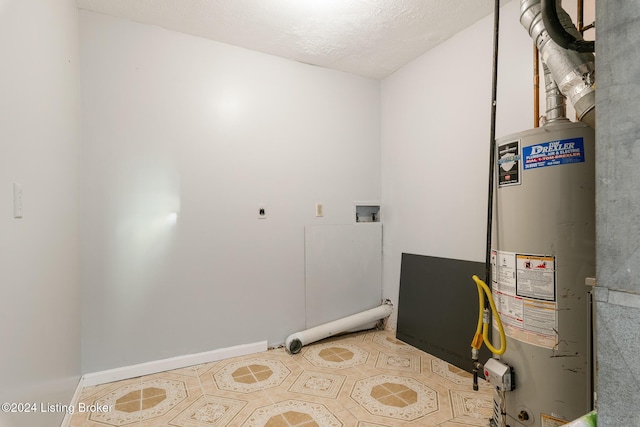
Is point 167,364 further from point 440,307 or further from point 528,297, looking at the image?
point 528,297

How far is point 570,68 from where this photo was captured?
1204 millimetres

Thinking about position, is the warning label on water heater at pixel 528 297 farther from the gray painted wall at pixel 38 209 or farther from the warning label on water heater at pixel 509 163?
the gray painted wall at pixel 38 209

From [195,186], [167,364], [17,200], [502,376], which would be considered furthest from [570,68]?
[167,364]

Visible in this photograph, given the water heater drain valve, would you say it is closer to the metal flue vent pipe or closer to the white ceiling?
the metal flue vent pipe

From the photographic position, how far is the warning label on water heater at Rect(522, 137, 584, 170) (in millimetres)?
1235

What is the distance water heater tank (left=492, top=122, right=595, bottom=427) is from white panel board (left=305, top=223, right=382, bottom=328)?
169 cm

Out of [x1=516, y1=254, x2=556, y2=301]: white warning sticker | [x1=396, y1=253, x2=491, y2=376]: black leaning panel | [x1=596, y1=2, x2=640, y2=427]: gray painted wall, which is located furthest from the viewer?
[x1=396, y1=253, x2=491, y2=376]: black leaning panel

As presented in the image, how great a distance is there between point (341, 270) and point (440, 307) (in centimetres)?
94

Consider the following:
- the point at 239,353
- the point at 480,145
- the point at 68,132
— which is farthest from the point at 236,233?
the point at 480,145

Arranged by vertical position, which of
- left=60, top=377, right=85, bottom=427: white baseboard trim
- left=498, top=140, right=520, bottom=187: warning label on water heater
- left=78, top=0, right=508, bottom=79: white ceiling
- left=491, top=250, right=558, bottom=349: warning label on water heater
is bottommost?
left=60, top=377, right=85, bottom=427: white baseboard trim

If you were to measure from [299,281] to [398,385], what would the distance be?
1.17 metres

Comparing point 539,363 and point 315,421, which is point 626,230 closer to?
point 539,363

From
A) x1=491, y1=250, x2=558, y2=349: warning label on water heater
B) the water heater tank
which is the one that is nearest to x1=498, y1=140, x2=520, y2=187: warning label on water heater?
the water heater tank

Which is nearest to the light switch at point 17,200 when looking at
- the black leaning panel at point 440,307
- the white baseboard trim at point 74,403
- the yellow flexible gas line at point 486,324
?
the white baseboard trim at point 74,403
